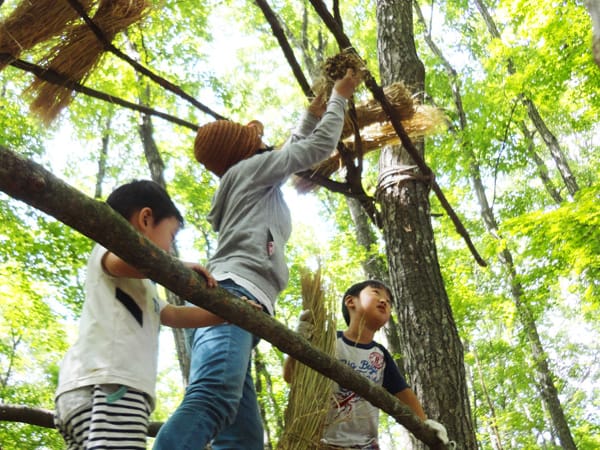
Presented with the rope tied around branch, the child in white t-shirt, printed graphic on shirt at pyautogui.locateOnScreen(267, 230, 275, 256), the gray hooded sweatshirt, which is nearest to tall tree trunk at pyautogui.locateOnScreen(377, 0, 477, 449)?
the rope tied around branch

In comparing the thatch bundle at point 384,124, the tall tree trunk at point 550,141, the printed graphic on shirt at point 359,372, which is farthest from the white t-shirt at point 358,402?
the tall tree trunk at point 550,141

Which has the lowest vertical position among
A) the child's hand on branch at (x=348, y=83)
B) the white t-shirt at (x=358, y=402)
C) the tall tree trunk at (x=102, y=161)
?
the white t-shirt at (x=358, y=402)

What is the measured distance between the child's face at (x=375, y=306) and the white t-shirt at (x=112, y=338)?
3.85 ft

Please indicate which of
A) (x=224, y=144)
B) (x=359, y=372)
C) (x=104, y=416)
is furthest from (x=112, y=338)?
(x=359, y=372)

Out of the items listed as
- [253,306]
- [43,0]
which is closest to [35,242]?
[43,0]

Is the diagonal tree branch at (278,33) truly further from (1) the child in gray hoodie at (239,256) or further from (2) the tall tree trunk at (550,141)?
(2) the tall tree trunk at (550,141)

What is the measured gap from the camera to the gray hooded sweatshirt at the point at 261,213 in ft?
5.04

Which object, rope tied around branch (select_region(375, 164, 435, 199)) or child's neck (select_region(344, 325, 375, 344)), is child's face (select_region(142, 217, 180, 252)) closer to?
child's neck (select_region(344, 325, 375, 344))

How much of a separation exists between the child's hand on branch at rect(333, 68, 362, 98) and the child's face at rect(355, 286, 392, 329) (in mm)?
860

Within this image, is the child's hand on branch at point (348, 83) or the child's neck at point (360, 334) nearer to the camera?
the child's hand on branch at point (348, 83)

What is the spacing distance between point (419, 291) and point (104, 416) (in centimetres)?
158

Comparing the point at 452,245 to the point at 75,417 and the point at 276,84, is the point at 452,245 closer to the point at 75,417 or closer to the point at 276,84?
the point at 276,84

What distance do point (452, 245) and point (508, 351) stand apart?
2.52m

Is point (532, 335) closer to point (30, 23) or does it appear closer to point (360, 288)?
point (360, 288)
